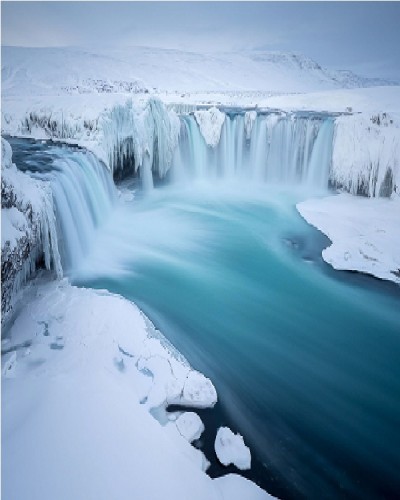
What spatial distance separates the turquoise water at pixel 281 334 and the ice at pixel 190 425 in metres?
0.38

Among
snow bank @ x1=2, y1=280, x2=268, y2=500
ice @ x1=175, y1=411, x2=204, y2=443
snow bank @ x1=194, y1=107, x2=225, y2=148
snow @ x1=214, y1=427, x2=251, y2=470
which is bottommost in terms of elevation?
snow @ x1=214, y1=427, x2=251, y2=470

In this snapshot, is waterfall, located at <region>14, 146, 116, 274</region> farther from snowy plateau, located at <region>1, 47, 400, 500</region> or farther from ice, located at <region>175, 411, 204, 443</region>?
ice, located at <region>175, 411, 204, 443</region>

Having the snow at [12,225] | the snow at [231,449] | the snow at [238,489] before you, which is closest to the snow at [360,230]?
the snow at [231,449]

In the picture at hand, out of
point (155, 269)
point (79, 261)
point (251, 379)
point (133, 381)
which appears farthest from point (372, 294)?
point (79, 261)

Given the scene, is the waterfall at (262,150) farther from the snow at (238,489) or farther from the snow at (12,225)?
the snow at (238,489)

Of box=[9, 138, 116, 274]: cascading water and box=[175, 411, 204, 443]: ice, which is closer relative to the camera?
box=[175, 411, 204, 443]: ice

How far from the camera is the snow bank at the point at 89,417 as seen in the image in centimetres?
245

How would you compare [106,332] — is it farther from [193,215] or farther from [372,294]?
[193,215]

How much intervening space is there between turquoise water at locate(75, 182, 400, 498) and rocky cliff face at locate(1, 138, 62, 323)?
32.9 inches

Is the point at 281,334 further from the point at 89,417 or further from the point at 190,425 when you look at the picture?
the point at 89,417

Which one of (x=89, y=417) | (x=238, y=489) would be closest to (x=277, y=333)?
(x=238, y=489)

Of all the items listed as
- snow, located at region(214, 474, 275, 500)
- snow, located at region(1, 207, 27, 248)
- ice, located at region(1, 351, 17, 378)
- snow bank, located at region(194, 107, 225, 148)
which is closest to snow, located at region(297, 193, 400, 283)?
snow, located at region(214, 474, 275, 500)

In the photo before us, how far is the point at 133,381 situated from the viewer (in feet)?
11.3

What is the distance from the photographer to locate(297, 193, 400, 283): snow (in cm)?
635
